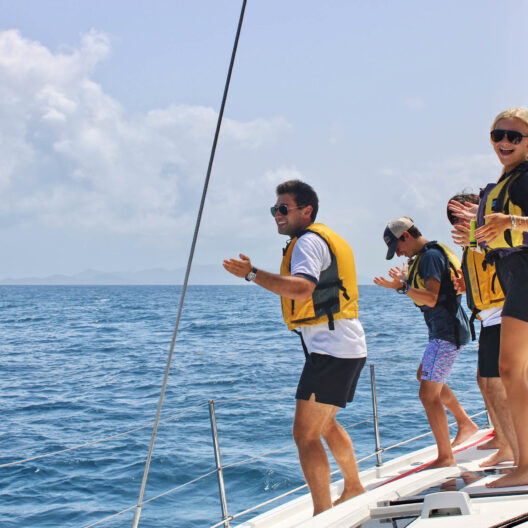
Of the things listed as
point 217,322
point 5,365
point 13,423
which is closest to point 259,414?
point 13,423

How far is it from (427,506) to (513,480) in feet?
1.83

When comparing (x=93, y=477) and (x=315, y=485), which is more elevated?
(x=315, y=485)

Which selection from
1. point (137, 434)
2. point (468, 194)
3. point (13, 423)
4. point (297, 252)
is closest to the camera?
point (297, 252)

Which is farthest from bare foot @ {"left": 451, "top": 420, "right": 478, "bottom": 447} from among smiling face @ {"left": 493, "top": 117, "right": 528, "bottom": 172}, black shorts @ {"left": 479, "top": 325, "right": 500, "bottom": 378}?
smiling face @ {"left": 493, "top": 117, "right": 528, "bottom": 172}

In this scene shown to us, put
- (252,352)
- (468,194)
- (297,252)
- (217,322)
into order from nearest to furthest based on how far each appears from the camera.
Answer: (297,252) → (468,194) → (252,352) → (217,322)

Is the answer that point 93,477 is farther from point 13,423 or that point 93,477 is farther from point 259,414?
point 13,423

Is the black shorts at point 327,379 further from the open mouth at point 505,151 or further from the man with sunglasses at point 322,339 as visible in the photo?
the open mouth at point 505,151

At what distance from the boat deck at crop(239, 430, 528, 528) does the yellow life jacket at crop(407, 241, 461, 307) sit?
36.4 inches

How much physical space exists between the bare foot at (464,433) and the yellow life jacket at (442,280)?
1.07 metres

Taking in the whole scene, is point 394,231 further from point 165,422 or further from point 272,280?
point 165,422

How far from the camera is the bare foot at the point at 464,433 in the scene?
4.19 meters

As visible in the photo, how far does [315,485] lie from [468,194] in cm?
179

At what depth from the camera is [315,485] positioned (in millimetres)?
2771

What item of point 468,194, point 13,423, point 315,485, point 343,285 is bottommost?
point 13,423
